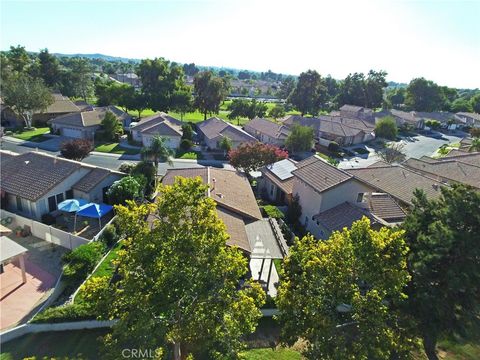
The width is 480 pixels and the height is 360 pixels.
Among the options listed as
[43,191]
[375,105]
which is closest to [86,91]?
[43,191]

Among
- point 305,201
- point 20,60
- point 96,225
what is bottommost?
point 96,225

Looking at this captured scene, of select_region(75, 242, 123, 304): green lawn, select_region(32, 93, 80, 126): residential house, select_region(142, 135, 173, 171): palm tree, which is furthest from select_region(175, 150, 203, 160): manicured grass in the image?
select_region(75, 242, 123, 304): green lawn

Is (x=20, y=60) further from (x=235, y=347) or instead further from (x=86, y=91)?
(x=235, y=347)

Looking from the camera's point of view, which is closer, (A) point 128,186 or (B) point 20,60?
(A) point 128,186

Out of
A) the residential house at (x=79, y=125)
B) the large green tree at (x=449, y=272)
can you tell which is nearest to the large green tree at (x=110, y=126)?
the residential house at (x=79, y=125)

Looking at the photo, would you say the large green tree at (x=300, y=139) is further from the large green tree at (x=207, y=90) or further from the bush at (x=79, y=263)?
the bush at (x=79, y=263)

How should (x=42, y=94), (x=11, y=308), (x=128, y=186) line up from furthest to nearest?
1. (x=42, y=94)
2. (x=128, y=186)
3. (x=11, y=308)

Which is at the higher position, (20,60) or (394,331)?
(20,60)
